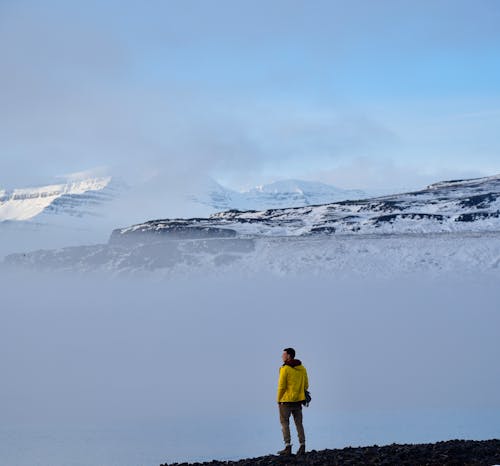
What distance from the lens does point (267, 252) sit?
166250mm

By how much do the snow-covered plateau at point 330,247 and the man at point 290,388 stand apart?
128271 mm

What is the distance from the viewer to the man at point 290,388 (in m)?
22.9

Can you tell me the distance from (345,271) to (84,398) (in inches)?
3313

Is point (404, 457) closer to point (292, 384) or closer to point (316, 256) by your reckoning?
point (292, 384)

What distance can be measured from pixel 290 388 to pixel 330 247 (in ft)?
466

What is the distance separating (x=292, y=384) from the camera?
2305cm

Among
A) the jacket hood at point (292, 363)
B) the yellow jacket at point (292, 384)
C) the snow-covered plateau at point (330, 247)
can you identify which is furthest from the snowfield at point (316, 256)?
the jacket hood at point (292, 363)

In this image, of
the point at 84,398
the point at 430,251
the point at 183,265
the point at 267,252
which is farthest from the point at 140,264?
the point at 84,398

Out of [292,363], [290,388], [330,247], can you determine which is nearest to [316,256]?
[330,247]

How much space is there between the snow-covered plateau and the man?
12827 cm

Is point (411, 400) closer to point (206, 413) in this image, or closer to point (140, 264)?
point (206, 413)

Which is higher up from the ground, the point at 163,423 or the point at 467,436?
the point at 163,423

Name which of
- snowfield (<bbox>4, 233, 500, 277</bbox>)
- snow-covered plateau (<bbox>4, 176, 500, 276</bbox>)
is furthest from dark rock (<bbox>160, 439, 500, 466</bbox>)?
snow-covered plateau (<bbox>4, 176, 500, 276</bbox>)

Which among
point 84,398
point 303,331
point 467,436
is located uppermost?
point 303,331
